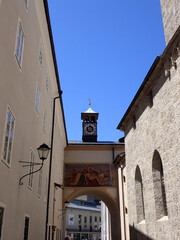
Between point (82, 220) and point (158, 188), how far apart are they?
201 feet

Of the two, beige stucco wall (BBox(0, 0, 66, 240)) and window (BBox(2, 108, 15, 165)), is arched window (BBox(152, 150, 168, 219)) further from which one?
window (BBox(2, 108, 15, 165))

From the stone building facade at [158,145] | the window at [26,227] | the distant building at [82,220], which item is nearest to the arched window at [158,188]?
the stone building facade at [158,145]

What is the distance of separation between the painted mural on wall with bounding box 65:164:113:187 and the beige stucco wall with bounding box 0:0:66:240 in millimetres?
13155

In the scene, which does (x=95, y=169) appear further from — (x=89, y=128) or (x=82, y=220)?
(x=82, y=220)

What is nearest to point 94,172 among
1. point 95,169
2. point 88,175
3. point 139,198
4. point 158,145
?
point 95,169

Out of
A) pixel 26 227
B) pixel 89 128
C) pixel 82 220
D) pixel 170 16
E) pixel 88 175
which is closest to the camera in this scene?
pixel 26 227

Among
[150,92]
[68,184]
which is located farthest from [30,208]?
[68,184]

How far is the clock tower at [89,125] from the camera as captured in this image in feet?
109

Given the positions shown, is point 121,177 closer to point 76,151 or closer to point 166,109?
point 76,151

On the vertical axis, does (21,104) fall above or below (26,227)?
above

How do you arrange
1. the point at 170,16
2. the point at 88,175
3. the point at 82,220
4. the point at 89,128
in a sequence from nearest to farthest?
the point at 170,16
the point at 88,175
the point at 89,128
the point at 82,220

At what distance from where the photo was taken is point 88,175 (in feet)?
88.7

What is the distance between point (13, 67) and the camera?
807 cm

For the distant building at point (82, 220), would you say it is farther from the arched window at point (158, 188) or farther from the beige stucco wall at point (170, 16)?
the beige stucco wall at point (170, 16)
